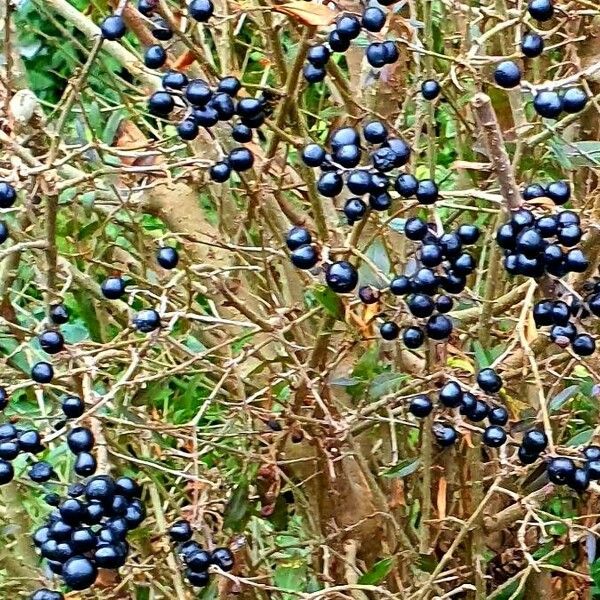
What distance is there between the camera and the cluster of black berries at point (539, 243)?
962mm

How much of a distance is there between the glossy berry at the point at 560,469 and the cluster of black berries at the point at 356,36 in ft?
1.48

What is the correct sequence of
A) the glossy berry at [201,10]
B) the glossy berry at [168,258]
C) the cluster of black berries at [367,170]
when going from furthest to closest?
the glossy berry at [168,258]
the glossy berry at [201,10]
the cluster of black berries at [367,170]

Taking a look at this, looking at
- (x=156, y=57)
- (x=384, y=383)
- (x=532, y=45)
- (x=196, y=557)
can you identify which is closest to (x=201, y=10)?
(x=156, y=57)

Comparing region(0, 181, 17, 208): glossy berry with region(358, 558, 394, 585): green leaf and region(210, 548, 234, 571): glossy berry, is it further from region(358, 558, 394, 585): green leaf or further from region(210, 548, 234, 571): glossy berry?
region(358, 558, 394, 585): green leaf

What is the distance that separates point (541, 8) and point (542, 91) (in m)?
0.11

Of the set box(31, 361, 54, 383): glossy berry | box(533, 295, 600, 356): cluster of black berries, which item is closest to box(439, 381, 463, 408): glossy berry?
box(533, 295, 600, 356): cluster of black berries

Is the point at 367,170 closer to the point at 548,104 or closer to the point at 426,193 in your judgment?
the point at 426,193

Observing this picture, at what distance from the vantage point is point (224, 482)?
1394 mm

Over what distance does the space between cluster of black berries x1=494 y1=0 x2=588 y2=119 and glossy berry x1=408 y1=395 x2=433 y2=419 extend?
0.35 m

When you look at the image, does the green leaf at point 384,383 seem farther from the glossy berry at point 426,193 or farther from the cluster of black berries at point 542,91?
the cluster of black berries at point 542,91

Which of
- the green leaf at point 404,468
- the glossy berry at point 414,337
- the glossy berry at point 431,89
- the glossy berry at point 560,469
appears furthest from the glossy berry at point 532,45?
the green leaf at point 404,468

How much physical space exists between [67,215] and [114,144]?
0.55 feet

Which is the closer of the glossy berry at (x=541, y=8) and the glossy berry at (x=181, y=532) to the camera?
the glossy berry at (x=541, y=8)

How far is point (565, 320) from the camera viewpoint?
3.33 feet
